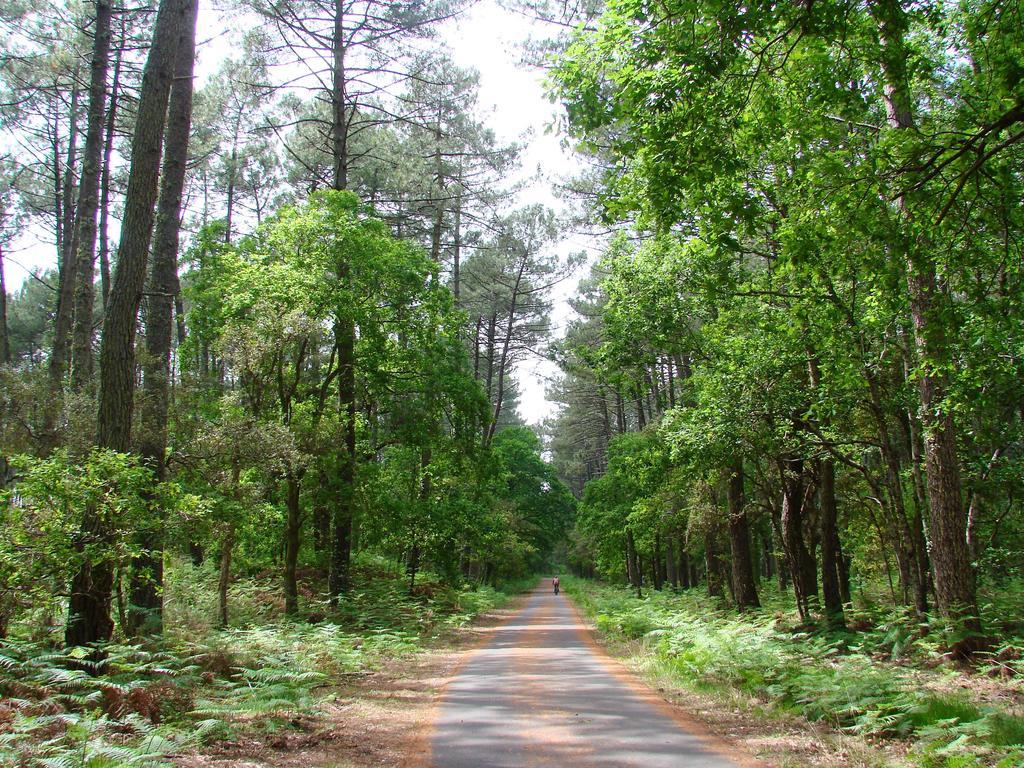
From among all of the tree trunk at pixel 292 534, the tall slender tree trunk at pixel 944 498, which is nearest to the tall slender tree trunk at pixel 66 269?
the tree trunk at pixel 292 534

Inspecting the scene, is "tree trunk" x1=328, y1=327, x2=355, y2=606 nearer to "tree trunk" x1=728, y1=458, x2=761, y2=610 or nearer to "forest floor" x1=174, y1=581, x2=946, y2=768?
"forest floor" x1=174, y1=581, x2=946, y2=768

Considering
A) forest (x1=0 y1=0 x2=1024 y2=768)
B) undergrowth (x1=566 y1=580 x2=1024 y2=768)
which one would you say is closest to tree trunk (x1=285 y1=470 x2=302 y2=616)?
forest (x1=0 y1=0 x2=1024 y2=768)

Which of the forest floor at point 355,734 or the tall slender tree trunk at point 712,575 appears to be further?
the tall slender tree trunk at point 712,575

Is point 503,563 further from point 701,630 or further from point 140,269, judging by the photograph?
point 140,269

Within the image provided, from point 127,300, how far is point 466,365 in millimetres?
11897

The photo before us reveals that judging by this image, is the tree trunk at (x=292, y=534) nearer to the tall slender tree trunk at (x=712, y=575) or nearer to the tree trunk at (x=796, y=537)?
the tree trunk at (x=796, y=537)

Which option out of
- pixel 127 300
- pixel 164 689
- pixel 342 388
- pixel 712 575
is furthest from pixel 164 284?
pixel 712 575

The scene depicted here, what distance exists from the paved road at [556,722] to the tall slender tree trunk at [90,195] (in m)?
10.5

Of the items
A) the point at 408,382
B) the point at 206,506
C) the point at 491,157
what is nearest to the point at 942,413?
the point at 206,506

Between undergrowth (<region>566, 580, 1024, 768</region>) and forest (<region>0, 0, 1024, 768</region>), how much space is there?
6cm

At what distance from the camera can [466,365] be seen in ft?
65.4

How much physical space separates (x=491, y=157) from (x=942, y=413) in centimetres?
1977

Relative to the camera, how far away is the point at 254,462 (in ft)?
35.4

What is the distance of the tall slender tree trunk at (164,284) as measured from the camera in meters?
9.69
